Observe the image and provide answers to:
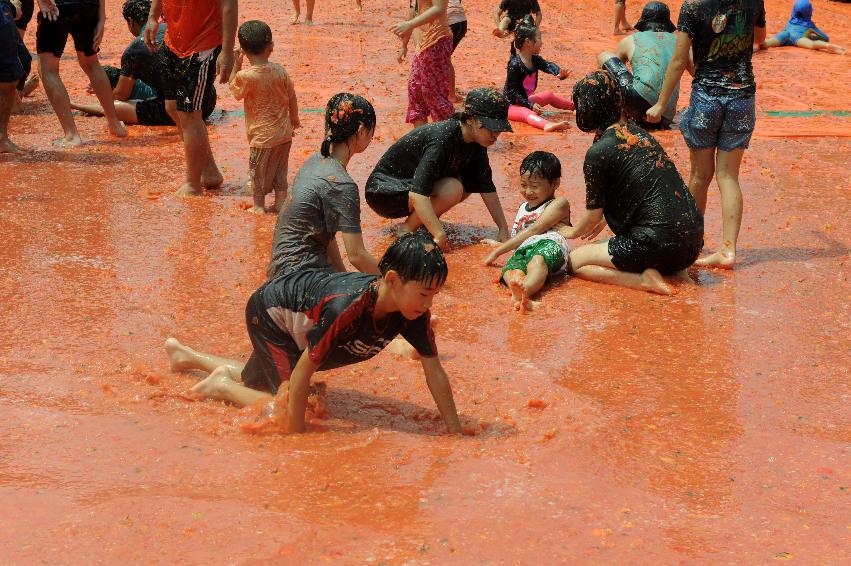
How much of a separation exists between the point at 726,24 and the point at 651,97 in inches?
143

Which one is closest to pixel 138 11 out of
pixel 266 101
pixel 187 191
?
pixel 187 191

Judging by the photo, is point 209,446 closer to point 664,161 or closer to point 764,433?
point 764,433

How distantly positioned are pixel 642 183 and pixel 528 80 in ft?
16.8

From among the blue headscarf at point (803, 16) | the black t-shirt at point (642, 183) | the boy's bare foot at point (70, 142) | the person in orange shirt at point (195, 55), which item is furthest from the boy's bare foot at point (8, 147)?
the blue headscarf at point (803, 16)

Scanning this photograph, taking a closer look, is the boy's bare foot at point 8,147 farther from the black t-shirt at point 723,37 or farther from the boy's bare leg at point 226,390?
the black t-shirt at point 723,37

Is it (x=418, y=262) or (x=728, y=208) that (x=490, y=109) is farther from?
(x=418, y=262)

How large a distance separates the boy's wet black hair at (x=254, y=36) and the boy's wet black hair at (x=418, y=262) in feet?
13.0

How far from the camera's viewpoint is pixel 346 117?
4973 mm

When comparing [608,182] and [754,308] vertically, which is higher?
[608,182]

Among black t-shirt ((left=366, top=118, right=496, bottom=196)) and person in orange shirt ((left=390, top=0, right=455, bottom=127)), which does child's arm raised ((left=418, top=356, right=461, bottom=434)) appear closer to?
black t-shirt ((left=366, top=118, right=496, bottom=196))

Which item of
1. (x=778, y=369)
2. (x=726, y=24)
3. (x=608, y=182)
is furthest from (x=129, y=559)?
(x=726, y=24)

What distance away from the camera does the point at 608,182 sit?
628cm

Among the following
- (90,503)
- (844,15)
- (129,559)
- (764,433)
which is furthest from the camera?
(844,15)

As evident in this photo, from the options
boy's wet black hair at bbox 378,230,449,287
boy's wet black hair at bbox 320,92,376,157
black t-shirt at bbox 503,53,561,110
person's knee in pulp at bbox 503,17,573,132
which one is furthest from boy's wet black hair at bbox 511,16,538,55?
boy's wet black hair at bbox 378,230,449,287
